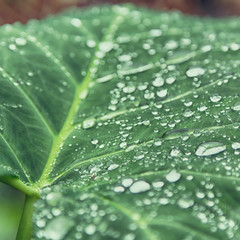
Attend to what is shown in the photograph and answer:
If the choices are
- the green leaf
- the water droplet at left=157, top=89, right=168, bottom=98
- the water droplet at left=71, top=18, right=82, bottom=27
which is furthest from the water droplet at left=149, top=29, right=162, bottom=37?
the water droplet at left=157, top=89, right=168, bottom=98

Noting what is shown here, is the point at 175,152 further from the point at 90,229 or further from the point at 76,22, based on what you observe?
the point at 76,22

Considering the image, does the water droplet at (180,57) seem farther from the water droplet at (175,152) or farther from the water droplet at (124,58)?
the water droplet at (175,152)

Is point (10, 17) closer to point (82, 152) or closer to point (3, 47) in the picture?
point (3, 47)

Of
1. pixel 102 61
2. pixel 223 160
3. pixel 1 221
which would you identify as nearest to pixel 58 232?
pixel 223 160

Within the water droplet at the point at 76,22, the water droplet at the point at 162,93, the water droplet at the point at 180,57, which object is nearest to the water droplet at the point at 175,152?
the water droplet at the point at 162,93

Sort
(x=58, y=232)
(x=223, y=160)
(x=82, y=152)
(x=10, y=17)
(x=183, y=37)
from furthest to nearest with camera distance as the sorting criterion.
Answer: (x=10, y=17) → (x=183, y=37) → (x=82, y=152) → (x=223, y=160) → (x=58, y=232)
